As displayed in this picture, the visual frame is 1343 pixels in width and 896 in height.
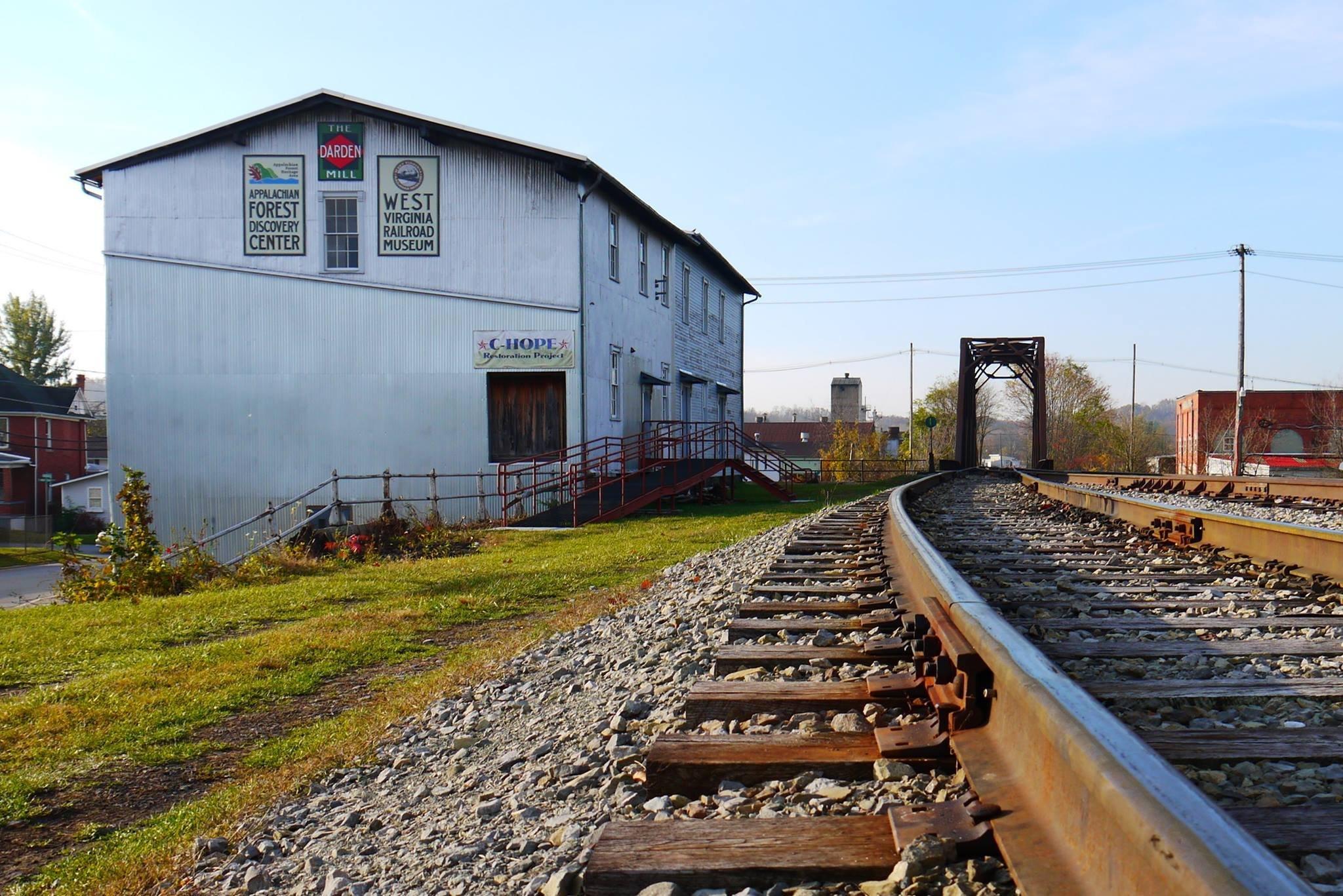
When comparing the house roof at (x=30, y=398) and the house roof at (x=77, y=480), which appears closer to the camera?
the house roof at (x=77, y=480)

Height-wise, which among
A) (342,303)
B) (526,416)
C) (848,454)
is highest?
(342,303)

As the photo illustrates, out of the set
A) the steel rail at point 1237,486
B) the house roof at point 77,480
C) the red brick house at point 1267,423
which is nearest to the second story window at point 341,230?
the steel rail at point 1237,486

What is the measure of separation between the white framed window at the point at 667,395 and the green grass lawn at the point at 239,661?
16431 millimetres

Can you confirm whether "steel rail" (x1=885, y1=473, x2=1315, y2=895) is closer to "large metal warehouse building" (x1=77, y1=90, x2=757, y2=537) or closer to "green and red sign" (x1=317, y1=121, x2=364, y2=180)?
"large metal warehouse building" (x1=77, y1=90, x2=757, y2=537)

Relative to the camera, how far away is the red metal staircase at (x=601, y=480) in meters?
19.1

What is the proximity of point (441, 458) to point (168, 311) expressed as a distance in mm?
7676

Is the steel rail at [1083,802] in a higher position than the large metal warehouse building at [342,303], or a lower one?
lower

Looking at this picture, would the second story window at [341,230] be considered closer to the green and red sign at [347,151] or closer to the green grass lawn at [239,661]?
the green and red sign at [347,151]

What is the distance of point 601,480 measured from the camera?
20.2 metres

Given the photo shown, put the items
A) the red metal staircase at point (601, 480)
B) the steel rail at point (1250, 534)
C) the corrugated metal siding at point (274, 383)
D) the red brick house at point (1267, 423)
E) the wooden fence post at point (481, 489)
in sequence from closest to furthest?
the steel rail at point (1250, 534)
the red metal staircase at point (601, 480)
the wooden fence post at point (481, 489)
the corrugated metal siding at point (274, 383)
the red brick house at point (1267, 423)

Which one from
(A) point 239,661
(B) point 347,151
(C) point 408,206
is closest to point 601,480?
(C) point 408,206

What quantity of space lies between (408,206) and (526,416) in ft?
18.5

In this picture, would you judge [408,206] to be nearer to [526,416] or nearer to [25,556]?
[526,416]

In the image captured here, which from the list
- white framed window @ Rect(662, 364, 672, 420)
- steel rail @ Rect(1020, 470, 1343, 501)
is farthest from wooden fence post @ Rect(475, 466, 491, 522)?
steel rail @ Rect(1020, 470, 1343, 501)
